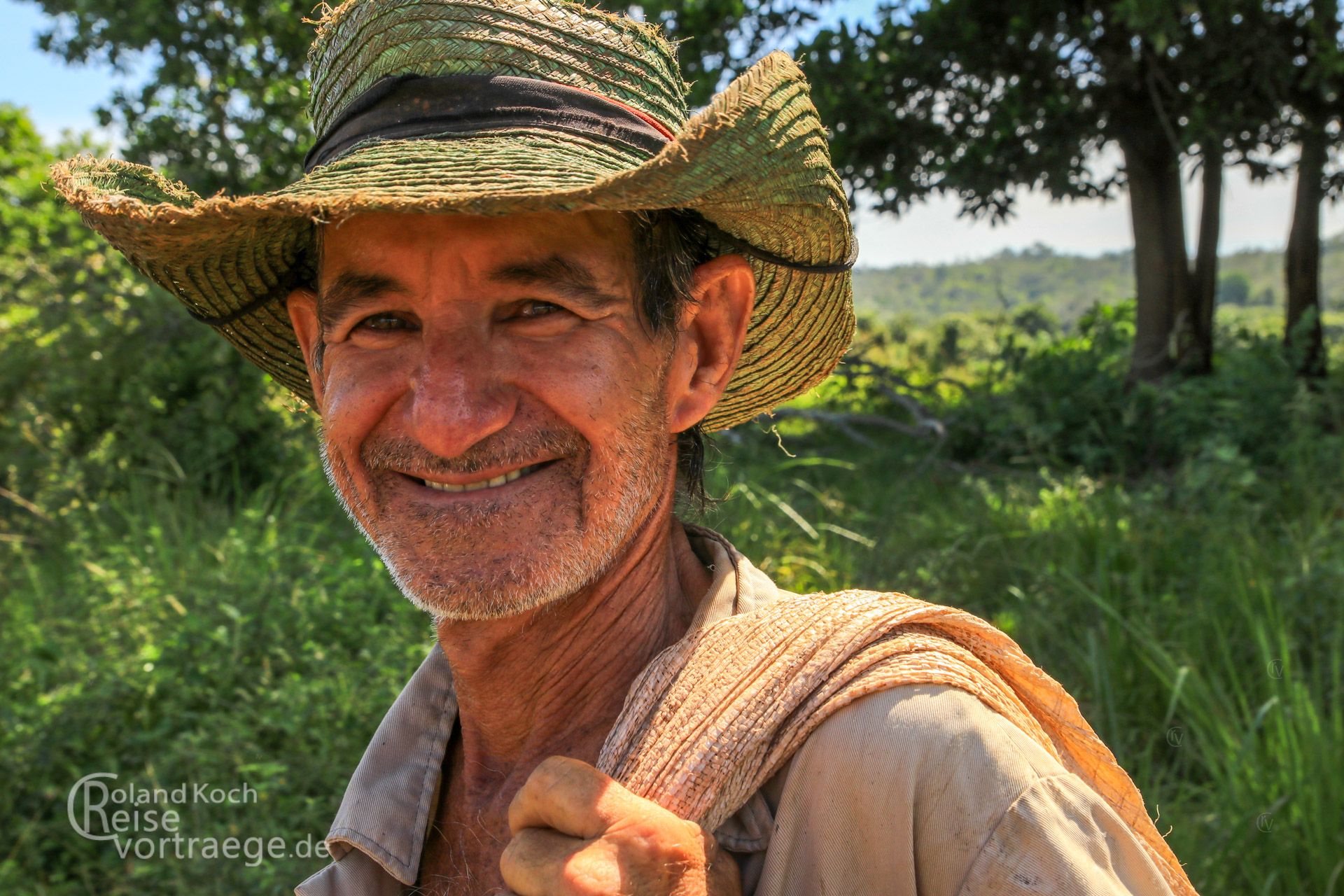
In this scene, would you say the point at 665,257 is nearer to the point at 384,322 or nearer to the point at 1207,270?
the point at 384,322

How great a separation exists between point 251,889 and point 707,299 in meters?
2.64

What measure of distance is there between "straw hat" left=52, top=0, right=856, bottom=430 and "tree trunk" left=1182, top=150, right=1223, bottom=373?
23.1ft

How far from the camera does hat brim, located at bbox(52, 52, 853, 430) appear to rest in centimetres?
130

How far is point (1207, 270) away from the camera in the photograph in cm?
820

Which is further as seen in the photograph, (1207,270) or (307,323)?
(1207,270)

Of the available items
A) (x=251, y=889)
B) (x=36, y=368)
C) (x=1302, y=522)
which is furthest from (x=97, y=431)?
(x=1302, y=522)

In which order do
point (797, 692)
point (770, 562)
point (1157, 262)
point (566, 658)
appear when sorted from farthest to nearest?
1. point (1157, 262)
2. point (770, 562)
3. point (566, 658)
4. point (797, 692)

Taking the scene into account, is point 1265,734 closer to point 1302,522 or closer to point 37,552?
point 1302,522

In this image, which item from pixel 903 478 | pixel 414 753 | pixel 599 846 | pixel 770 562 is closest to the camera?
pixel 599 846

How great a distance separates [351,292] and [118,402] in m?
5.62

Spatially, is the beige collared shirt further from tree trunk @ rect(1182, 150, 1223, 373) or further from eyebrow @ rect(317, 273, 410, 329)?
tree trunk @ rect(1182, 150, 1223, 373)

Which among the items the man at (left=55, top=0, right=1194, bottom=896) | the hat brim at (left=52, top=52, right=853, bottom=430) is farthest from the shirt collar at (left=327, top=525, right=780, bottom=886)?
the hat brim at (left=52, top=52, right=853, bottom=430)

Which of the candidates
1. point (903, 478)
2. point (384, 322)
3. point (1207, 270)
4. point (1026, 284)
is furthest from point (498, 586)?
point (1026, 284)

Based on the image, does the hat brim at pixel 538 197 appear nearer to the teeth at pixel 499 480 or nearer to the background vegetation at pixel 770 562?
the teeth at pixel 499 480
